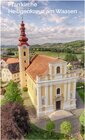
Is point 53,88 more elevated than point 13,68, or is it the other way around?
point 13,68

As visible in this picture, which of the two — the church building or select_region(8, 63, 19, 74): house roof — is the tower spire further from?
select_region(8, 63, 19, 74): house roof

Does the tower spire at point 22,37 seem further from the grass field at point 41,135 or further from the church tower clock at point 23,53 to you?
the grass field at point 41,135

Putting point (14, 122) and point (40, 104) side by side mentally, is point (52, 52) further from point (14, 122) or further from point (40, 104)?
point (14, 122)

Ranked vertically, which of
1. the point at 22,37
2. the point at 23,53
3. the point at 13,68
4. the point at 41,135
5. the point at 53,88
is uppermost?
the point at 22,37

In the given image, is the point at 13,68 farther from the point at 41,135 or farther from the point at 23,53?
the point at 41,135

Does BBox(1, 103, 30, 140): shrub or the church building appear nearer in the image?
BBox(1, 103, 30, 140): shrub

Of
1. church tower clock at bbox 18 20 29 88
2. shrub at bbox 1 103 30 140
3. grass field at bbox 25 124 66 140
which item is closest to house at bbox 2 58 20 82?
church tower clock at bbox 18 20 29 88

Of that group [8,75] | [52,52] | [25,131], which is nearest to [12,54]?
[52,52]

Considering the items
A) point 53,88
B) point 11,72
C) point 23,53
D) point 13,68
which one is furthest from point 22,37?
point 13,68
